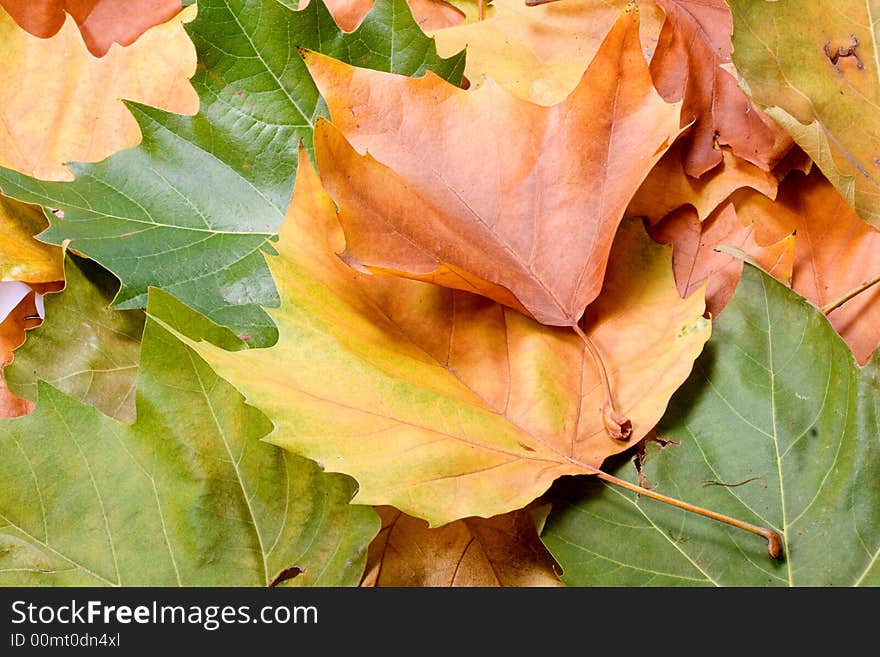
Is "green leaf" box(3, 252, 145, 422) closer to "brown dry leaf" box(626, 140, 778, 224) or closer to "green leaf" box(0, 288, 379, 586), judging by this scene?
"green leaf" box(0, 288, 379, 586)

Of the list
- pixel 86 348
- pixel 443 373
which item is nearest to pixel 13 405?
pixel 86 348

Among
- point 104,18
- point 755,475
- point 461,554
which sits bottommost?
point 461,554

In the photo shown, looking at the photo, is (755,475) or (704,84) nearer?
(755,475)

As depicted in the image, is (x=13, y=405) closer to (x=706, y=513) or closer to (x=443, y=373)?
(x=443, y=373)

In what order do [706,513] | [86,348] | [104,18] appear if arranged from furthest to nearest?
[104,18], [86,348], [706,513]

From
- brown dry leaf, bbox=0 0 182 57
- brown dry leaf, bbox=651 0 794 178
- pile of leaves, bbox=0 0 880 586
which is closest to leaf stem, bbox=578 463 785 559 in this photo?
pile of leaves, bbox=0 0 880 586

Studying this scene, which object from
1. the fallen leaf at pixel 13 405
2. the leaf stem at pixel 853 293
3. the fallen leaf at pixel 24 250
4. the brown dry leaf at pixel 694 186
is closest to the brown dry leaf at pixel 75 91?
the fallen leaf at pixel 24 250
